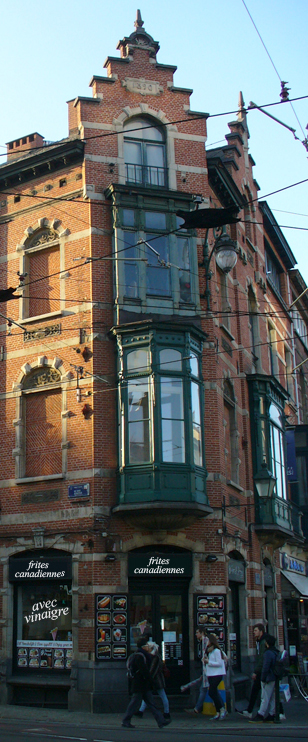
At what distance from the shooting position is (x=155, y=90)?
73.6 ft

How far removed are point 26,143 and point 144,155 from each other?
3854mm

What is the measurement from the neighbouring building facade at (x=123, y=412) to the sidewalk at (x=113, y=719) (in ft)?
1.77

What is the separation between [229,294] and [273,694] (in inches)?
458

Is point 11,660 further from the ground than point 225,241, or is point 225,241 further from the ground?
point 225,241

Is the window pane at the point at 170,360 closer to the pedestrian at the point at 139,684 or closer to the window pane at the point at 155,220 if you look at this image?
the window pane at the point at 155,220

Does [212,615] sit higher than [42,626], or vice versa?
[212,615]

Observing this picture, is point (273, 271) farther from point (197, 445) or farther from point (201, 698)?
point (201, 698)

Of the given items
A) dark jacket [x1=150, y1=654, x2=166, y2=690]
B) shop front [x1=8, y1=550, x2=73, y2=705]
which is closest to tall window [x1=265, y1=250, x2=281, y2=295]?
shop front [x1=8, y1=550, x2=73, y2=705]

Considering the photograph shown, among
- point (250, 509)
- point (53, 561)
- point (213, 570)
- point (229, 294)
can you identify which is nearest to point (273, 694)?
point (213, 570)

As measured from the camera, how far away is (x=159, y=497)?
1866cm

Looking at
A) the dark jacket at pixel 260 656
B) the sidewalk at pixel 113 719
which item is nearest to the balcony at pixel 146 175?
the dark jacket at pixel 260 656

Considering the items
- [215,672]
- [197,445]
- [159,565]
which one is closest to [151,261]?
[197,445]

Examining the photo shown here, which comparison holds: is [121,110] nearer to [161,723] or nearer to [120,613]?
[120,613]

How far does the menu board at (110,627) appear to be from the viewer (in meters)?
18.4
